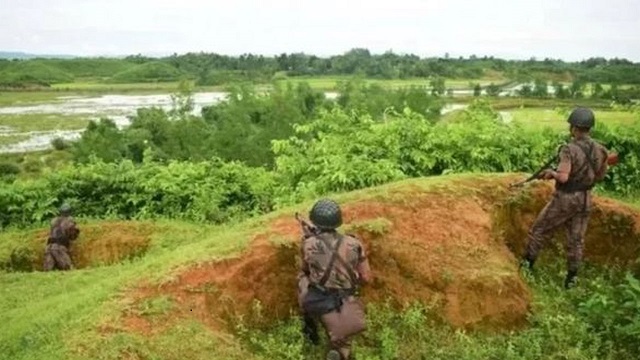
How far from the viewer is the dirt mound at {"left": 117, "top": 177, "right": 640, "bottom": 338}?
26.4 ft

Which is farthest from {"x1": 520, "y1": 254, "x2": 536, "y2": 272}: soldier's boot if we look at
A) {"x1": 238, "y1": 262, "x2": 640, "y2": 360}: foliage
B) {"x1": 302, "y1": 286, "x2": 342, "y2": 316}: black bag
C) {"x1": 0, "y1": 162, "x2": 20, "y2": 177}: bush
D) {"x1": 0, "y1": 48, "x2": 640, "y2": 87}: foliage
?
{"x1": 0, "y1": 48, "x2": 640, "y2": 87}: foliage

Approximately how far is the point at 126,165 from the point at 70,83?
5352 inches

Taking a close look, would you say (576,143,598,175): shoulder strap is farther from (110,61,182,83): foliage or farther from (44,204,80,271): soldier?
(110,61,182,83): foliage

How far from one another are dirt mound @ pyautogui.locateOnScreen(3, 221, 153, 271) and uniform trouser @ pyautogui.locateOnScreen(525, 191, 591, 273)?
7439 millimetres

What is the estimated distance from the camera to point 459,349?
26.4 feet

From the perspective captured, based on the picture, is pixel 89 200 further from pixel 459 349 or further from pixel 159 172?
pixel 459 349

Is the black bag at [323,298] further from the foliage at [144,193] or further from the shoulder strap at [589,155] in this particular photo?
the foliage at [144,193]

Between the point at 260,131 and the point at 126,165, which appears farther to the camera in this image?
the point at 260,131

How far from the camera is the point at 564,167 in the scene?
28.7 ft

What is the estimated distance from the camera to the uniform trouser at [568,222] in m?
8.98

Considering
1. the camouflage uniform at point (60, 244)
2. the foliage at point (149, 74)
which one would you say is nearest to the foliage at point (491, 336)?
the camouflage uniform at point (60, 244)

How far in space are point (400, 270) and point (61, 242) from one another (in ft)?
23.9

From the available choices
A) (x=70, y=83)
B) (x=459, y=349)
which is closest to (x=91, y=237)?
(x=459, y=349)

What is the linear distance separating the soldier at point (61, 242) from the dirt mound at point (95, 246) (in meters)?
0.60
